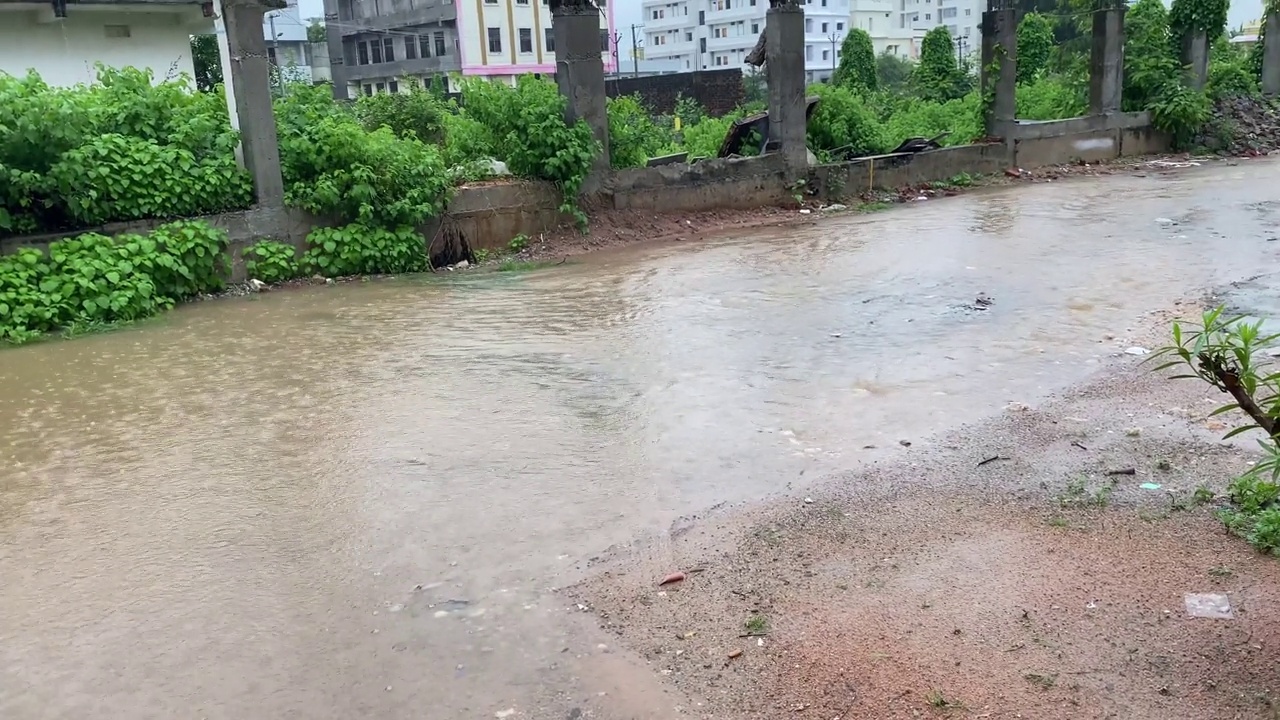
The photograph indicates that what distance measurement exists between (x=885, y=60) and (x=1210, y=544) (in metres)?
47.6

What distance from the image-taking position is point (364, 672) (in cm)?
305

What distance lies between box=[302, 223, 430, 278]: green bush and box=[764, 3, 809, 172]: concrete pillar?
5.29m

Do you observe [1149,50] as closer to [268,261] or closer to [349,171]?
[349,171]

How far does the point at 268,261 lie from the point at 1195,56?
52.2 ft

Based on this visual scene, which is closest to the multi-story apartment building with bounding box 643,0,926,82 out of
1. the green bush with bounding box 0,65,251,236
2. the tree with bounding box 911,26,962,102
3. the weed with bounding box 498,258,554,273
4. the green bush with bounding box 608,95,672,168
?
the tree with bounding box 911,26,962,102

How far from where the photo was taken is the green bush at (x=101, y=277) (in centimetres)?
786

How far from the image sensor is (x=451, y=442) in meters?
5.04

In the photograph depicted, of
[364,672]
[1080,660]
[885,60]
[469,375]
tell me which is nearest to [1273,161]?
[469,375]

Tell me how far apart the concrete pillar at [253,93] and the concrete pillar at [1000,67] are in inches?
425

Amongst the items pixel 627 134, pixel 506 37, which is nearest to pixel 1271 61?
pixel 627 134

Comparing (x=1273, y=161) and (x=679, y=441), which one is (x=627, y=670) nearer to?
(x=679, y=441)

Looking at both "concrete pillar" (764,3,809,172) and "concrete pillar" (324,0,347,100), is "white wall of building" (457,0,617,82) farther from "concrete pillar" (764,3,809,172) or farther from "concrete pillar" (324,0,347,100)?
"concrete pillar" (764,3,809,172)

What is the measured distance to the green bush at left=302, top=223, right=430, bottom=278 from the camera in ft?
31.9

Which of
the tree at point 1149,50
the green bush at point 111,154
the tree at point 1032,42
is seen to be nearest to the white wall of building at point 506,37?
the tree at point 1032,42
